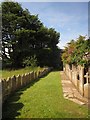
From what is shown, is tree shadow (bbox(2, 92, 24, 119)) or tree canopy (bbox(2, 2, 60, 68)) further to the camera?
tree canopy (bbox(2, 2, 60, 68))

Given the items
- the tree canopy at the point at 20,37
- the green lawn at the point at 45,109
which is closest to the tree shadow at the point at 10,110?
the green lawn at the point at 45,109

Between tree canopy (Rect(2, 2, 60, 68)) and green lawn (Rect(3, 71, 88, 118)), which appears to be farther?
tree canopy (Rect(2, 2, 60, 68))

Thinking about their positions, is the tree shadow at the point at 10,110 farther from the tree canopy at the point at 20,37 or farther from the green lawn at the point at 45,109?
the tree canopy at the point at 20,37

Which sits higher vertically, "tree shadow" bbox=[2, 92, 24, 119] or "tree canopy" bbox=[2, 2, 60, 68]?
"tree canopy" bbox=[2, 2, 60, 68]

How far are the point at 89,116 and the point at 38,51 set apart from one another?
32.2 metres

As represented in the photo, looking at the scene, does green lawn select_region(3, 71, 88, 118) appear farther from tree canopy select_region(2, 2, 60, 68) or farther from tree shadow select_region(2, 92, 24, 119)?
tree canopy select_region(2, 2, 60, 68)

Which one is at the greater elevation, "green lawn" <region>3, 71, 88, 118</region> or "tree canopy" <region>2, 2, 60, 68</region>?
"tree canopy" <region>2, 2, 60, 68</region>

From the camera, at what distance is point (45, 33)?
130 feet

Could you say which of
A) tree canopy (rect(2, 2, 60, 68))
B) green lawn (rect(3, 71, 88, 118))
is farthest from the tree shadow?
tree canopy (rect(2, 2, 60, 68))

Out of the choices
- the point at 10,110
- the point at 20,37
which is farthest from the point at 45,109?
the point at 20,37

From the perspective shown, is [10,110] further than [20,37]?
No

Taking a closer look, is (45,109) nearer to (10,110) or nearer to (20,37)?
(10,110)

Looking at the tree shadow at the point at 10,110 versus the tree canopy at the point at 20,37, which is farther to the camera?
the tree canopy at the point at 20,37

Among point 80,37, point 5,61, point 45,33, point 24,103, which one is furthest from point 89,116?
point 45,33
